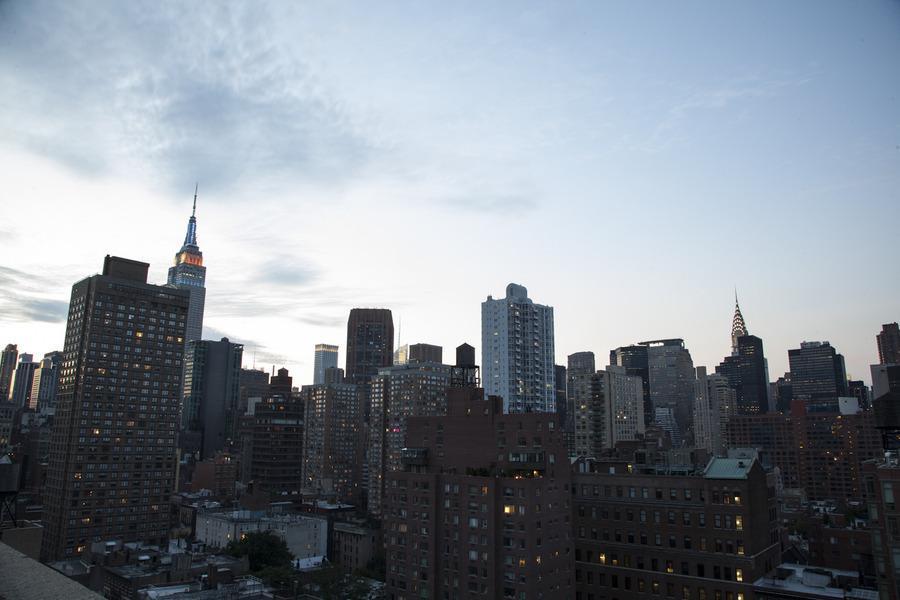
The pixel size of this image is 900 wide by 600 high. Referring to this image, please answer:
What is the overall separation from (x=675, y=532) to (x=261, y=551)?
3481 inches

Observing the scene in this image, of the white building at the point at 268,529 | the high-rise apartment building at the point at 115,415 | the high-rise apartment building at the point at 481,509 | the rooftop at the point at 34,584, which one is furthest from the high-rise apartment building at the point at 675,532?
the high-rise apartment building at the point at 115,415

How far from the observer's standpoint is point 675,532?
310 ft

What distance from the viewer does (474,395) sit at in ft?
357

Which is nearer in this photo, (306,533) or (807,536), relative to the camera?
(807,536)

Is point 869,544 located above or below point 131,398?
below

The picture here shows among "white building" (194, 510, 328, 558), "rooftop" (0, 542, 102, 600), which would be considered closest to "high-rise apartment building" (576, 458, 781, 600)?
"white building" (194, 510, 328, 558)

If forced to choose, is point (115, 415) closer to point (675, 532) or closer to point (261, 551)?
point (261, 551)

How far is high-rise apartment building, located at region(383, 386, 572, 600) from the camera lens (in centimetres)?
9006

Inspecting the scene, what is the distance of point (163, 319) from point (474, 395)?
124454mm

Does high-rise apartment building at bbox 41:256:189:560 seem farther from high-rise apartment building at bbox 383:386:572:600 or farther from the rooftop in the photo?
the rooftop

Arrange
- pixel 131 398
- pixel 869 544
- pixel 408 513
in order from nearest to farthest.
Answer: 1. pixel 408 513
2. pixel 869 544
3. pixel 131 398

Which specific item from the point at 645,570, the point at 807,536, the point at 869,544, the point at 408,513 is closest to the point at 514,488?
the point at 408,513

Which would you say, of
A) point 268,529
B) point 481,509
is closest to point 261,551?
point 268,529

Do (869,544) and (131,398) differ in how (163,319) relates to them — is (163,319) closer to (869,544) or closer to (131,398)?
(131,398)
